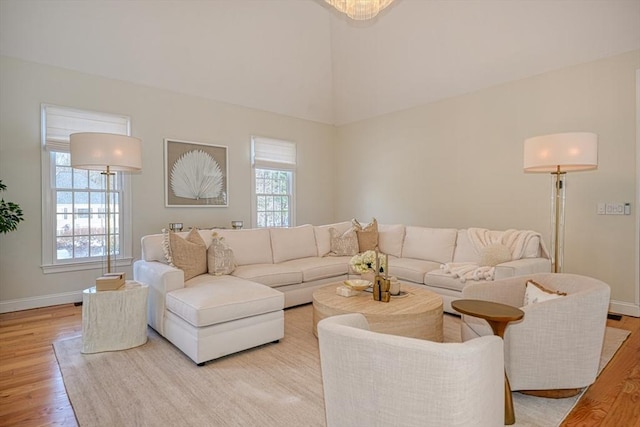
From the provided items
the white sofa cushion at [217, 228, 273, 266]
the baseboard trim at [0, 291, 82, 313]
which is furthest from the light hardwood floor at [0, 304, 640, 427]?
the white sofa cushion at [217, 228, 273, 266]

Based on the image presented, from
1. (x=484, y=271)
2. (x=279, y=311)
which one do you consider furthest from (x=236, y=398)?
(x=484, y=271)

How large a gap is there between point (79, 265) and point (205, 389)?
2962mm

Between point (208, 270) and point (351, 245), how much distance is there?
75.1 inches

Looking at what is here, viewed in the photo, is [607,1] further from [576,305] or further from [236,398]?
[236,398]

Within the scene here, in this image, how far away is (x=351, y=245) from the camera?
464 centimetres

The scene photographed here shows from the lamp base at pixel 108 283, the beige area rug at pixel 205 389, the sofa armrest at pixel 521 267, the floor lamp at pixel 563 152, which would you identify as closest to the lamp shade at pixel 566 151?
the floor lamp at pixel 563 152

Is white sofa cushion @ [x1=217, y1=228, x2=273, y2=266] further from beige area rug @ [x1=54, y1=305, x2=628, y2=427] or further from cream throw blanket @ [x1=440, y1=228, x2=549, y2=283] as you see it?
cream throw blanket @ [x1=440, y1=228, x2=549, y2=283]

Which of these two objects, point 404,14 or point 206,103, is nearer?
point 404,14

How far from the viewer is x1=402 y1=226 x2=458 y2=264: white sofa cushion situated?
4.25m

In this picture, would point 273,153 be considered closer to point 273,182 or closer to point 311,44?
point 273,182

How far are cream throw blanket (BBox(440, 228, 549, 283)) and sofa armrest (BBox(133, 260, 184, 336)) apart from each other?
2624mm

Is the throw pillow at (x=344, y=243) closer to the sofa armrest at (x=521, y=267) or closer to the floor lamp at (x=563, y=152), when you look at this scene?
the sofa armrest at (x=521, y=267)

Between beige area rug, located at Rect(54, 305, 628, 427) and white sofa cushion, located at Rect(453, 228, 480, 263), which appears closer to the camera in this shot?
beige area rug, located at Rect(54, 305, 628, 427)

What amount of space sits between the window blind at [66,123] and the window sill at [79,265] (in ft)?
4.33
